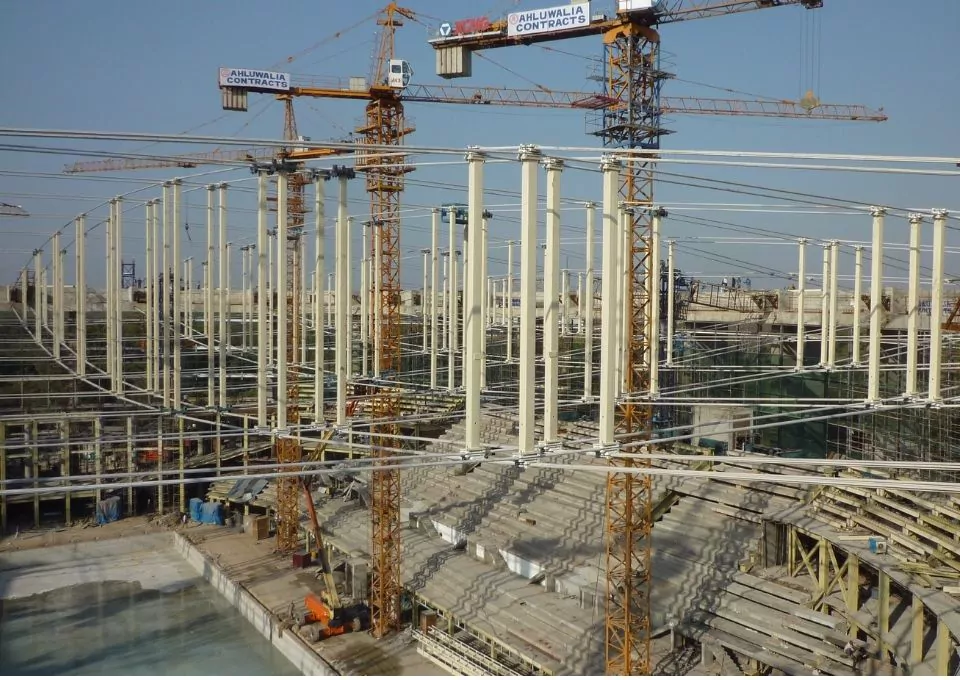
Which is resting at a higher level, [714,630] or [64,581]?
[714,630]

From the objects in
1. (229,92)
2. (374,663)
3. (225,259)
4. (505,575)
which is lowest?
(374,663)

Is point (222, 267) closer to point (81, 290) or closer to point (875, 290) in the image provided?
point (81, 290)

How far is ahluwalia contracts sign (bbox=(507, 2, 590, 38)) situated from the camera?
27188 mm

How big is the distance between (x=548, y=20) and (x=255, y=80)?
1626 cm

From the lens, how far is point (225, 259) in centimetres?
1295

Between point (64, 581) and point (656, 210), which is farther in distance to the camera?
point (64, 581)

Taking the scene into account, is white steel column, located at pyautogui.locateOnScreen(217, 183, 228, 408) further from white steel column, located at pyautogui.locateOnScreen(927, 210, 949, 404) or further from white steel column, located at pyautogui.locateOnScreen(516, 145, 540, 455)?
white steel column, located at pyautogui.locateOnScreen(927, 210, 949, 404)

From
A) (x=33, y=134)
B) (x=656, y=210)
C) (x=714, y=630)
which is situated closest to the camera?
(x=33, y=134)

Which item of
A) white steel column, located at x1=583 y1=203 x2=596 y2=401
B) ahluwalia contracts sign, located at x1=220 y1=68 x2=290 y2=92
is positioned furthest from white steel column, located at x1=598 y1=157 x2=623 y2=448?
ahluwalia contracts sign, located at x1=220 y1=68 x2=290 y2=92

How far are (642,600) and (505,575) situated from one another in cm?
439

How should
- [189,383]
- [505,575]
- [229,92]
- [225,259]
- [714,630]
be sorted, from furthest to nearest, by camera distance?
[229,92], [189,383], [505,575], [714,630], [225,259]

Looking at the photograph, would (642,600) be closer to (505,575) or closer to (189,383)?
(505,575)

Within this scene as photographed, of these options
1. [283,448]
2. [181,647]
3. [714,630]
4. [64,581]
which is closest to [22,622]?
[64,581]

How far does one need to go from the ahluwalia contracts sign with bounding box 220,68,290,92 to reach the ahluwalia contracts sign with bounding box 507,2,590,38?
12472mm
